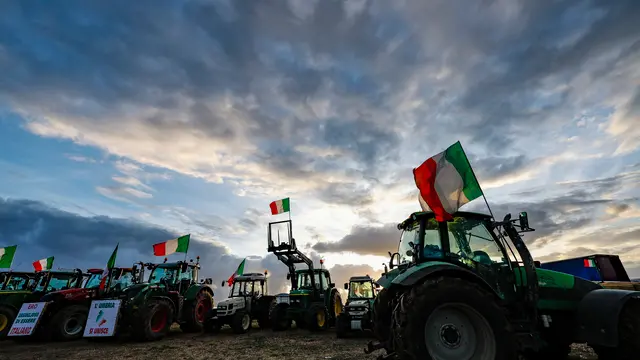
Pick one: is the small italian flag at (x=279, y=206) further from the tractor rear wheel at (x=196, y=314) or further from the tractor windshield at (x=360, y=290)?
the tractor windshield at (x=360, y=290)

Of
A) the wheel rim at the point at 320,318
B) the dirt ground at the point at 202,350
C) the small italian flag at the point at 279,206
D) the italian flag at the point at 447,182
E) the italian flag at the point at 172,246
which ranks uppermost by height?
the small italian flag at the point at 279,206

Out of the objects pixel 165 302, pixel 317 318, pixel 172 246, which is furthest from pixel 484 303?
pixel 172 246

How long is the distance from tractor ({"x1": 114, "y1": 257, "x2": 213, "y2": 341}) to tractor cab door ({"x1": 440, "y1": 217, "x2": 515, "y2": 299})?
10155mm

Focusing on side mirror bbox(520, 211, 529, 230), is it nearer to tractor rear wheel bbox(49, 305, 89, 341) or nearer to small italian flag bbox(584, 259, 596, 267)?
small italian flag bbox(584, 259, 596, 267)

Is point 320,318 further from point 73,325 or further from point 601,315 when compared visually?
point 601,315

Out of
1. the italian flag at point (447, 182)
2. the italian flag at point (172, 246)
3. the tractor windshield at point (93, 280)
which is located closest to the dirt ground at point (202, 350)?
the tractor windshield at point (93, 280)

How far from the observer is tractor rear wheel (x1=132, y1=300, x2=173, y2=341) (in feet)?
36.0

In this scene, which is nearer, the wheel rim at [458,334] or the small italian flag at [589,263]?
the wheel rim at [458,334]

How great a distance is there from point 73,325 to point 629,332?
49.6 feet

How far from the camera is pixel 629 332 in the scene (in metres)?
4.92

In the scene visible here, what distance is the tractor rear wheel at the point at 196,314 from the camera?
46.7ft

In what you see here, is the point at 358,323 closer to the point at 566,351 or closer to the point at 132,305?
the point at 566,351

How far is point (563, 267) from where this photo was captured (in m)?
12.7

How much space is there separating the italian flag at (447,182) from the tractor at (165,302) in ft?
33.1
